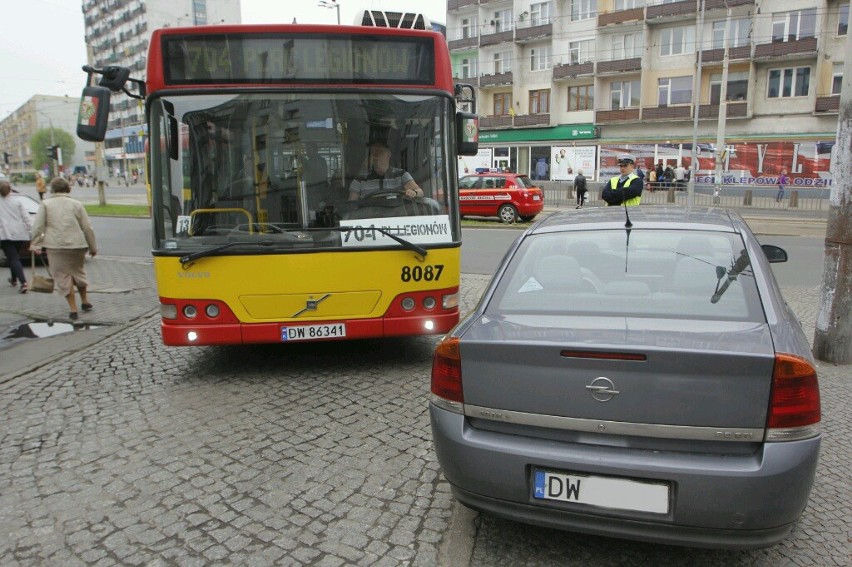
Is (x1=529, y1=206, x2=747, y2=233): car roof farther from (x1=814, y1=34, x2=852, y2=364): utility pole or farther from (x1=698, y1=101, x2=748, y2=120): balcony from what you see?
(x1=698, y1=101, x2=748, y2=120): balcony

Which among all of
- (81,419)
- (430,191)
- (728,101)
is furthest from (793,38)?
(81,419)

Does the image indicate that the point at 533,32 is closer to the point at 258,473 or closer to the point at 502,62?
the point at 502,62

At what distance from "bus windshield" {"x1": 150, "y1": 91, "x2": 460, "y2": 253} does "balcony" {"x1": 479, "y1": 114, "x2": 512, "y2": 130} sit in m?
47.4

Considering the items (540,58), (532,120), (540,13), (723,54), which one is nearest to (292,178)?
(723,54)

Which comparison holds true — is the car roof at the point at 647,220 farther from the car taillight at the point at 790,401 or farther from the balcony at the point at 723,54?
the balcony at the point at 723,54

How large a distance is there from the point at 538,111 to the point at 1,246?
44.9 metres

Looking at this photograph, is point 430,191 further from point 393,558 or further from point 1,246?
point 1,246

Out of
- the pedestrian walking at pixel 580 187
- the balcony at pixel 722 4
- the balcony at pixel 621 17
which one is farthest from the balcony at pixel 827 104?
the pedestrian walking at pixel 580 187

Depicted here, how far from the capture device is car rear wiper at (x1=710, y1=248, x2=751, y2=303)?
3.07 metres

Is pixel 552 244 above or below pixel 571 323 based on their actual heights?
above

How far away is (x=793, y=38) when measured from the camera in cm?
3850

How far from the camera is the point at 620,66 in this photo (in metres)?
45.1

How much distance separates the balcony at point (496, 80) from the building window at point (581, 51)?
5284mm

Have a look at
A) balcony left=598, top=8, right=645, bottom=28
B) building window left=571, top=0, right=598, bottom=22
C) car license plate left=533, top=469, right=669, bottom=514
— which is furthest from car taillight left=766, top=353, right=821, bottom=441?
building window left=571, top=0, right=598, bottom=22
